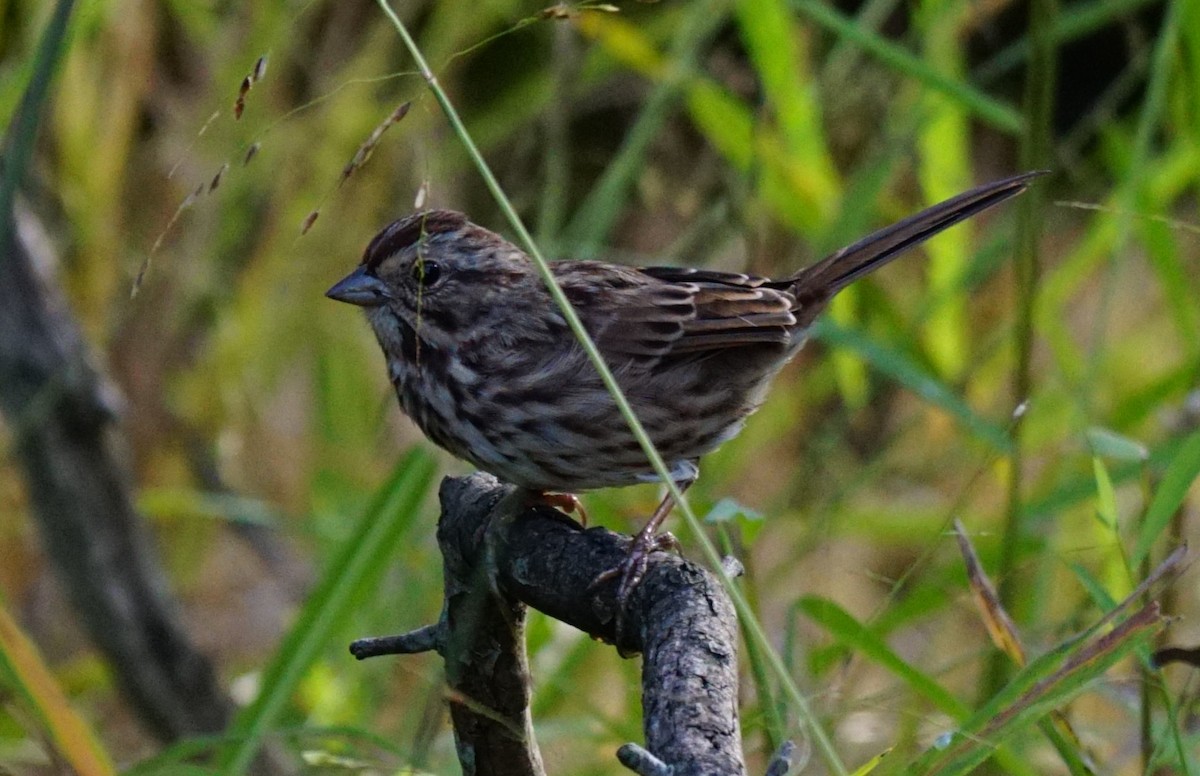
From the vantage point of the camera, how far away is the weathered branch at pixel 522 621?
4.53 feet

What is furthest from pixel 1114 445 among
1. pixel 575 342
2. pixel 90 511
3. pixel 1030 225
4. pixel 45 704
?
pixel 90 511

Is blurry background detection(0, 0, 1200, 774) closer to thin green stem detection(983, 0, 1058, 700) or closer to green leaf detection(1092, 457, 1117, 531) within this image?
thin green stem detection(983, 0, 1058, 700)

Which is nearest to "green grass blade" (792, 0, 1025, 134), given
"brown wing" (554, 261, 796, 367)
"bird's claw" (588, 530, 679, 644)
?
"brown wing" (554, 261, 796, 367)

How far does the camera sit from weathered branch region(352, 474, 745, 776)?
1.38 metres

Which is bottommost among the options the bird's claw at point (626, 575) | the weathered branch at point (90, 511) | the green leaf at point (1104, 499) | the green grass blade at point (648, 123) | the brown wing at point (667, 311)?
the weathered branch at point (90, 511)

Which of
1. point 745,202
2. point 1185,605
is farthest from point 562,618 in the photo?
point 1185,605

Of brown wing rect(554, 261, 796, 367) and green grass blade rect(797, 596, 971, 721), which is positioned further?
brown wing rect(554, 261, 796, 367)

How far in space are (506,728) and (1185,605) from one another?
270 cm

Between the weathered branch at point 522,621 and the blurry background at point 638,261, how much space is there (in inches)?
15.1

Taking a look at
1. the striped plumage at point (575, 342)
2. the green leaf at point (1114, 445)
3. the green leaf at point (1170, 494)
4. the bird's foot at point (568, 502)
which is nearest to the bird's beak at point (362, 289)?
the striped plumage at point (575, 342)

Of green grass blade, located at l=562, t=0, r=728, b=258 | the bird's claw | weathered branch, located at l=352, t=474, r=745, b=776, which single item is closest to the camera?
weathered branch, located at l=352, t=474, r=745, b=776

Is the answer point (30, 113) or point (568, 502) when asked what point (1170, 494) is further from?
point (30, 113)

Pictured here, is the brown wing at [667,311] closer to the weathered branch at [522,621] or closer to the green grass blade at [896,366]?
the green grass blade at [896,366]

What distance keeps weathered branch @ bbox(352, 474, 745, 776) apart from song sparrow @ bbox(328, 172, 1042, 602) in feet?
0.98
